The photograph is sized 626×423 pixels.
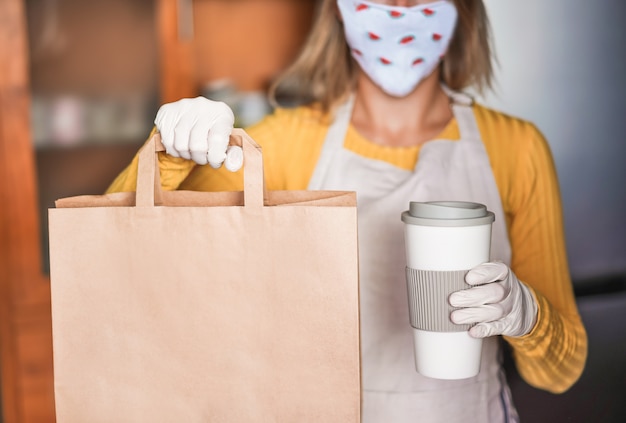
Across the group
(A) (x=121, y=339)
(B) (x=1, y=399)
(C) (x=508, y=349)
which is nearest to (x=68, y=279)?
(A) (x=121, y=339)

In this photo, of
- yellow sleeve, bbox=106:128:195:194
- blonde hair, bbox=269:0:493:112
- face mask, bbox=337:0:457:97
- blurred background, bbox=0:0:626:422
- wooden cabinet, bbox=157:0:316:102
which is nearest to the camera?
yellow sleeve, bbox=106:128:195:194

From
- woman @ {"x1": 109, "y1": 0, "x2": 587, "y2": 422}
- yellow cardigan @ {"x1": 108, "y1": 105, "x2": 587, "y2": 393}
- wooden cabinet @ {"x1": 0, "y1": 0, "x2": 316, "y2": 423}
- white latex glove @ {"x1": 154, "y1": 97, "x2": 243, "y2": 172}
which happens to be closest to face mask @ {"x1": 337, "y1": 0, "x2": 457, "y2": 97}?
woman @ {"x1": 109, "y1": 0, "x2": 587, "y2": 422}

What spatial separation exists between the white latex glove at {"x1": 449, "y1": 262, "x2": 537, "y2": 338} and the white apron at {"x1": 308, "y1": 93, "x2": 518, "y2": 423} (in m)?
0.25

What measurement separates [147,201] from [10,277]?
1.36m

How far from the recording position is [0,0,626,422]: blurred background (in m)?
1.45

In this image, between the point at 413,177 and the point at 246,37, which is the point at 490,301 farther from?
the point at 246,37

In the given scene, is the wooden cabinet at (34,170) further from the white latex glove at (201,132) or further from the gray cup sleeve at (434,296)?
the gray cup sleeve at (434,296)

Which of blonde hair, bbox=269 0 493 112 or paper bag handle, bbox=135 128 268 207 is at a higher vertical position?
blonde hair, bbox=269 0 493 112

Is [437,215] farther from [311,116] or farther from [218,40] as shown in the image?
[218,40]

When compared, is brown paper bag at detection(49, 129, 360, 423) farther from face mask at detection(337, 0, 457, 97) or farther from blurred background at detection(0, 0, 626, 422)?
blurred background at detection(0, 0, 626, 422)

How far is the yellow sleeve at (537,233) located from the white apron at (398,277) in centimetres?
3

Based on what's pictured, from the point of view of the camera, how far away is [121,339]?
0.82 m

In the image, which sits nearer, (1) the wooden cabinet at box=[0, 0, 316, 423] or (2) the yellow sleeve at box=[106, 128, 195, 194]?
(2) the yellow sleeve at box=[106, 128, 195, 194]

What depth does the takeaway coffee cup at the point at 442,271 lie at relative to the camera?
0.79 meters
